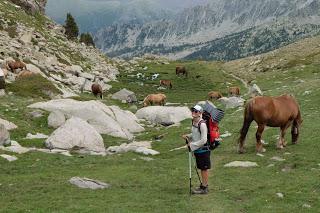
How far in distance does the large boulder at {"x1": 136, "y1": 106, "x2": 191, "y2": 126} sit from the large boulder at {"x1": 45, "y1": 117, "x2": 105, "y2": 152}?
1300 centimetres

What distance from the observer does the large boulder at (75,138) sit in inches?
1190

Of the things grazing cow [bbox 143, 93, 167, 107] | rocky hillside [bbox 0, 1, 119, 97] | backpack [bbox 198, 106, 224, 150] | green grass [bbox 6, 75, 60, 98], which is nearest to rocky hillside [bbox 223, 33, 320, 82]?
rocky hillside [bbox 0, 1, 119, 97]

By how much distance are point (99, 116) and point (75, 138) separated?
6678 millimetres

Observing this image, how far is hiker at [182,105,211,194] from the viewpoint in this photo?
19.0 meters

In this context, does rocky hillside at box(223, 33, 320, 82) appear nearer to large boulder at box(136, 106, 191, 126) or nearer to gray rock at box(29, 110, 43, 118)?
large boulder at box(136, 106, 191, 126)

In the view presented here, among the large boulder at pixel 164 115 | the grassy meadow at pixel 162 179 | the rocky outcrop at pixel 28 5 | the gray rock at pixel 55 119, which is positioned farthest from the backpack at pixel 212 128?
the rocky outcrop at pixel 28 5

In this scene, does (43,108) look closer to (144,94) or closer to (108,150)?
(108,150)

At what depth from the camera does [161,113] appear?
150ft

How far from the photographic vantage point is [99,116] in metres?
37.2

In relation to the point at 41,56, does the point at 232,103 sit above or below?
below

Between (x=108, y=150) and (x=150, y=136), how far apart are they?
21.1ft

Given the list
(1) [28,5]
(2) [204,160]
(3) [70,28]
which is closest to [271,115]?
(2) [204,160]

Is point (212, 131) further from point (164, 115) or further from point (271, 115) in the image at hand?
point (164, 115)

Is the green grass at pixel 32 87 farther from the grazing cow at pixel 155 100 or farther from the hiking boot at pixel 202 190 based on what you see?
the hiking boot at pixel 202 190
